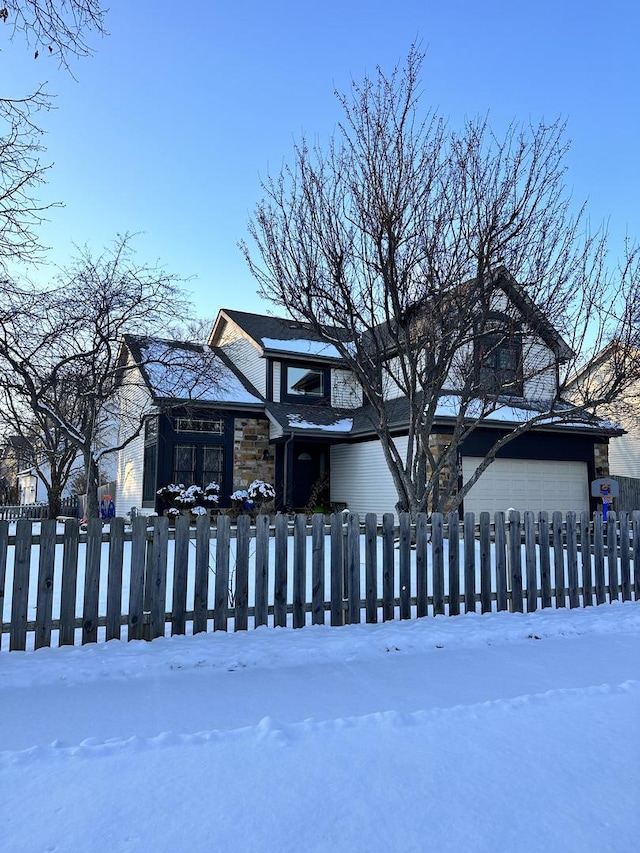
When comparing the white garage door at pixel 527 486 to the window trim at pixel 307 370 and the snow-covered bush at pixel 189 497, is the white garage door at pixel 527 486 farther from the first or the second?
the snow-covered bush at pixel 189 497

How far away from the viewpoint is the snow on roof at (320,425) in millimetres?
17188

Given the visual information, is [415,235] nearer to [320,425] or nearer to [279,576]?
[279,576]

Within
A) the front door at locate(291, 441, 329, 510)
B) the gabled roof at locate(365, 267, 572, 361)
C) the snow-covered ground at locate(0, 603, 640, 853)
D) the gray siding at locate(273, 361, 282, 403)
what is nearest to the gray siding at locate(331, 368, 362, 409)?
the front door at locate(291, 441, 329, 510)

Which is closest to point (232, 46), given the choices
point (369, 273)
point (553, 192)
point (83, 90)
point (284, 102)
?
point (284, 102)

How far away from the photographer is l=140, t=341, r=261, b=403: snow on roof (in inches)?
603

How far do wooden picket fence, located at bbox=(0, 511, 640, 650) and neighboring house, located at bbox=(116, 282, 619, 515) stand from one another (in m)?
8.49

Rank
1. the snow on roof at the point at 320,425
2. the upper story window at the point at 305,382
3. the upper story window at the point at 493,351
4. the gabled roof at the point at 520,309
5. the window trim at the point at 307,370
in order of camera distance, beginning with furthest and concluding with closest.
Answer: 1. the upper story window at the point at 305,382
2. the window trim at the point at 307,370
3. the snow on roof at the point at 320,425
4. the upper story window at the point at 493,351
5. the gabled roof at the point at 520,309

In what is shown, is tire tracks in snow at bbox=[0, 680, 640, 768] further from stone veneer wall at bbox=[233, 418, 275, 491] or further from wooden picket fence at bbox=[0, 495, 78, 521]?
wooden picket fence at bbox=[0, 495, 78, 521]

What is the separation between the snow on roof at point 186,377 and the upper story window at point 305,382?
152 centimetres

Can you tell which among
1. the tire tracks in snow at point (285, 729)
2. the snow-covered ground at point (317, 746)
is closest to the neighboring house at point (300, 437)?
the snow-covered ground at point (317, 746)

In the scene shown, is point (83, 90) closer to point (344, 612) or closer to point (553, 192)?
point (344, 612)

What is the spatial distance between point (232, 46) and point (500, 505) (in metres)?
13.2

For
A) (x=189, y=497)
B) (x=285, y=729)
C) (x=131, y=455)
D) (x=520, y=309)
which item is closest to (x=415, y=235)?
(x=520, y=309)

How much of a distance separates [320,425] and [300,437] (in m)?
0.86
